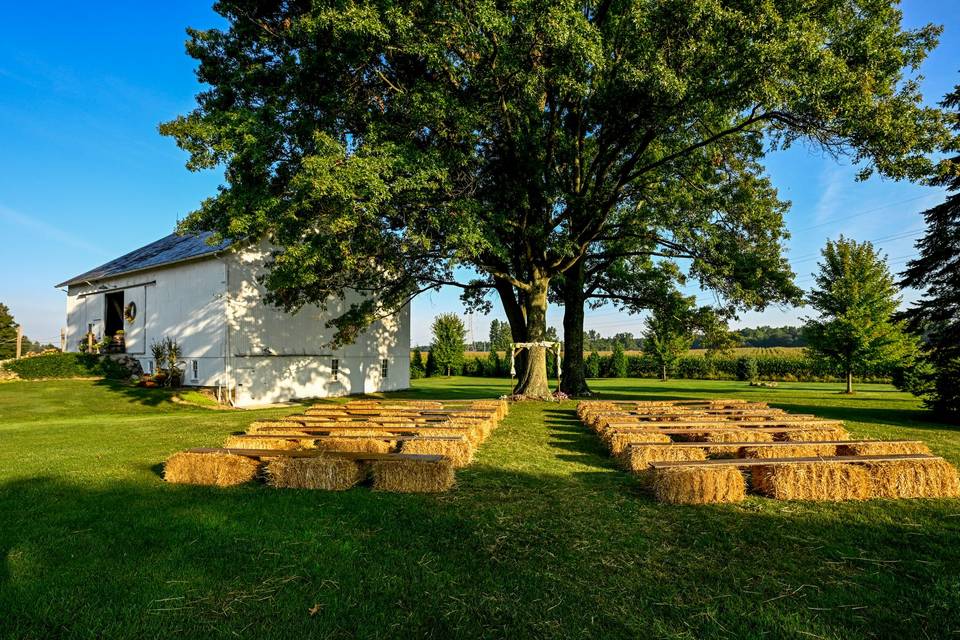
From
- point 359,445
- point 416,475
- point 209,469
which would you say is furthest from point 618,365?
point 209,469

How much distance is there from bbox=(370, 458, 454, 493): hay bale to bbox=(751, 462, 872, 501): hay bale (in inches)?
168

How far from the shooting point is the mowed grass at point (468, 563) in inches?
130

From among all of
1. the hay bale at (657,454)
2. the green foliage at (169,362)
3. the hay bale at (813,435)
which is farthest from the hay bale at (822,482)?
the green foliage at (169,362)

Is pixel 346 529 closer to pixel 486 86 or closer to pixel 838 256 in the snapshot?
pixel 486 86

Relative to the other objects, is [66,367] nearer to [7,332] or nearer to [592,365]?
[7,332]

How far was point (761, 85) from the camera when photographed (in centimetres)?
1115

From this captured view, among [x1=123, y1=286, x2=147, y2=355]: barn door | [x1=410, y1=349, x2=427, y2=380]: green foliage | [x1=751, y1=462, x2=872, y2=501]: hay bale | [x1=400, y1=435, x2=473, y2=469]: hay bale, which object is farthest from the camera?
[x1=410, y1=349, x2=427, y2=380]: green foliage

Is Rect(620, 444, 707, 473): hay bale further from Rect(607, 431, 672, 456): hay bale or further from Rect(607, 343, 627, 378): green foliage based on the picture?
Rect(607, 343, 627, 378): green foliage

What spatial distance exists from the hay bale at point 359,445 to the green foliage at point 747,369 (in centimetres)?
4145

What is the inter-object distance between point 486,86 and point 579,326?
11.1 metres

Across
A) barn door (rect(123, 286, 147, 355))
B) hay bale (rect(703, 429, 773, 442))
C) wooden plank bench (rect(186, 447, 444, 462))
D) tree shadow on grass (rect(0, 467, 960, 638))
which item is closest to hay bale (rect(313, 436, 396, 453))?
wooden plank bench (rect(186, 447, 444, 462))

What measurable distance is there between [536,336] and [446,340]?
108 feet

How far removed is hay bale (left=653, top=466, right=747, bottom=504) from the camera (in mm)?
5855

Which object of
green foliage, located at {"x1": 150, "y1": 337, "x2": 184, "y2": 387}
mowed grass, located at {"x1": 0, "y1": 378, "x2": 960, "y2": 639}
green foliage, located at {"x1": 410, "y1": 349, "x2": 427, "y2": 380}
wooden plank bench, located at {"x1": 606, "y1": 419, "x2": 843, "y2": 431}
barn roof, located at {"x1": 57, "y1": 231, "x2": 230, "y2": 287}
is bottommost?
green foliage, located at {"x1": 410, "y1": 349, "x2": 427, "y2": 380}
